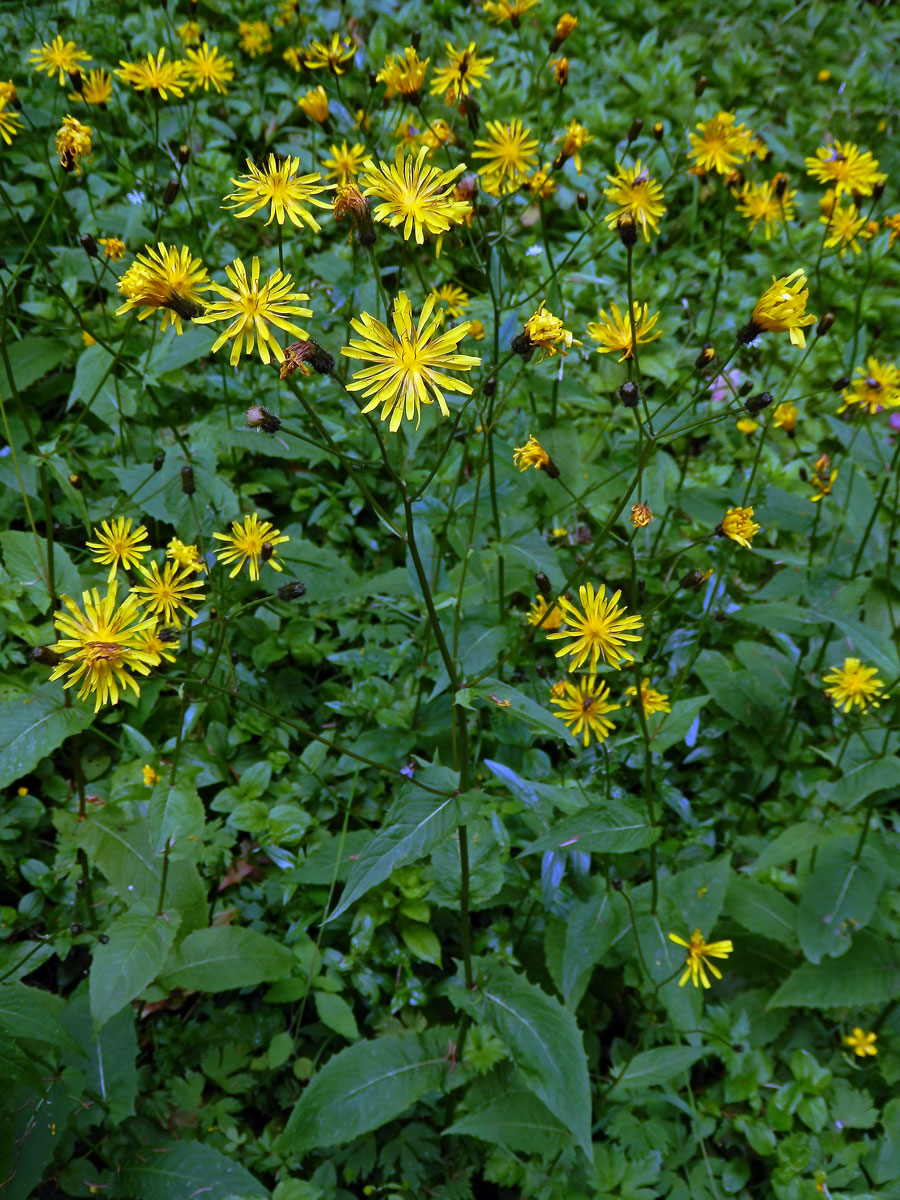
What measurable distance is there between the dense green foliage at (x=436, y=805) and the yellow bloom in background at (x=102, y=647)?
0.11 m

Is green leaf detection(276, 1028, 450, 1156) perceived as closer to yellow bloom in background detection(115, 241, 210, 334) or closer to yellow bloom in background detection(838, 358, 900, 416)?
yellow bloom in background detection(115, 241, 210, 334)

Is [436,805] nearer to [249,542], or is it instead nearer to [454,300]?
[249,542]

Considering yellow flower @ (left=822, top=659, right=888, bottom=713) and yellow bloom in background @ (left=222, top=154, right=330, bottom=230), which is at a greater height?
yellow bloom in background @ (left=222, top=154, right=330, bottom=230)

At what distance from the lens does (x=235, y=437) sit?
3066 millimetres

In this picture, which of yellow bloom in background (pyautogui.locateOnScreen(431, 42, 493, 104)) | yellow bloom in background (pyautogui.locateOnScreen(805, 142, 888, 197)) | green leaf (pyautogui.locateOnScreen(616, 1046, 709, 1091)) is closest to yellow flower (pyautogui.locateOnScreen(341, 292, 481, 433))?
yellow bloom in background (pyautogui.locateOnScreen(431, 42, 493, 104))

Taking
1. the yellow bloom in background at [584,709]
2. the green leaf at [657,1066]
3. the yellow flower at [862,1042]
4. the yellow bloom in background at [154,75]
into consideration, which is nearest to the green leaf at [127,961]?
the yellow bloom in background at [584,709]

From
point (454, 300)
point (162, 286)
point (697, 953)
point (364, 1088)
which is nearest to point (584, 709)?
point (697, 953)

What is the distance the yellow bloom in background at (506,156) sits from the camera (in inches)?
120

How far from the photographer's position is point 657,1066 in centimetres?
234

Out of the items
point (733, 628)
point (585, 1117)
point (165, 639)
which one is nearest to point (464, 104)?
point (165, 639)

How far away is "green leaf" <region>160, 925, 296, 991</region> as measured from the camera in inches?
91.7

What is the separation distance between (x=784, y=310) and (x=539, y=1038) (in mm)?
1762

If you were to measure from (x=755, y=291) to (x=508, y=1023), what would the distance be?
14.3 ft

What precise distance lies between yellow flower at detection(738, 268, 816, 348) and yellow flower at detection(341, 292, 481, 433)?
2.09 ft
